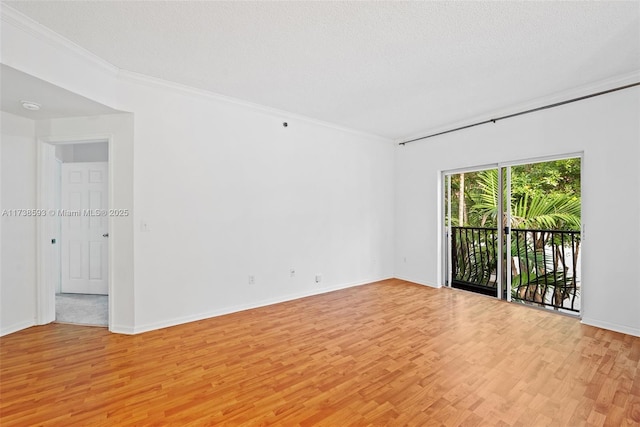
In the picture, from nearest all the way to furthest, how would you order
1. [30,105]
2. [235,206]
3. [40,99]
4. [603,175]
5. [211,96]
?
[40,99] → [30,105] → [603,175] → [211,96] → [235,206]

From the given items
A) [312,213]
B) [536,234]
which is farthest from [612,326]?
[312,213]

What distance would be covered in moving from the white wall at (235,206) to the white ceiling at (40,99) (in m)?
0.39

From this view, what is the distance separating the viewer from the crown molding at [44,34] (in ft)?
6.41

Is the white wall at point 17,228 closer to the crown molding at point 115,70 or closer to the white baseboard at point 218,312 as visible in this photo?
the white baseboard at point 218,312

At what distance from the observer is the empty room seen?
1965mm

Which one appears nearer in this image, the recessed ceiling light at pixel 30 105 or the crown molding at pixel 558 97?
the recessed ceiling light at pixel 30 105

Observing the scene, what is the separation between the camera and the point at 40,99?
2.56m

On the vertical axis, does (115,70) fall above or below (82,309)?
above

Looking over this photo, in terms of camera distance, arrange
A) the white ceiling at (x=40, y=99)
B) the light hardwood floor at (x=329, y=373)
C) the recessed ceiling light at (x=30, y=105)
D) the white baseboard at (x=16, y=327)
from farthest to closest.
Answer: the white baseboard at (x=16, y=327) → the recessed ceiling light at (x=30, y=105) → the white ceiling at (x=40, y=99) → the light hardwood floor at (x=329, y=373)

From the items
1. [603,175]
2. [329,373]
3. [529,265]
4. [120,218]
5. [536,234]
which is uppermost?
[603,175]

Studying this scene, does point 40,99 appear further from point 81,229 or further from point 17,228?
point 81,229

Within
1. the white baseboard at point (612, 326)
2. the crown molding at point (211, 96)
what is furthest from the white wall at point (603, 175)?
the crown molding at point (211, 96)

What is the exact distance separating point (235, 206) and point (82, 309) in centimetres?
237

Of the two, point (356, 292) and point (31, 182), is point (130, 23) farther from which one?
point (356, 292)
